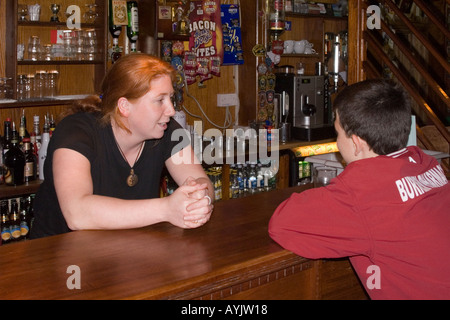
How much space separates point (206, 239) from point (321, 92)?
3726 millimetres

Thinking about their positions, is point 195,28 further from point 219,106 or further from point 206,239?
point 206,239

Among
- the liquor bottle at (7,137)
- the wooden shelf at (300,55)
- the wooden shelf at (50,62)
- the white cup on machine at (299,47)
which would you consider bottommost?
the liquor bottle at (7,137)

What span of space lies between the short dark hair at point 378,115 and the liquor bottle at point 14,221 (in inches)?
100.0

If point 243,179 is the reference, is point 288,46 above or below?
above

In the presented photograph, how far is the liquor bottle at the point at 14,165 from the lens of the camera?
11.4 ft

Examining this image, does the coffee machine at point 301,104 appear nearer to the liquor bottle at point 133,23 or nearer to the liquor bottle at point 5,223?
the liquor bottle at point 133,23

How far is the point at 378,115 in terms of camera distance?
1.78 metres

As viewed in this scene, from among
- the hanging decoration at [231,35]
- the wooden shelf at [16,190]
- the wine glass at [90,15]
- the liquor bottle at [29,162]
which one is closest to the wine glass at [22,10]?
the wine glass at [90,15]

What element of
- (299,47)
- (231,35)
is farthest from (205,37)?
(299,47)

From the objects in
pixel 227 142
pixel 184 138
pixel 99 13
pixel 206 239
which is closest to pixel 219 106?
pixel 227 142

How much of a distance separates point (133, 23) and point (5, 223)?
170 centimetres

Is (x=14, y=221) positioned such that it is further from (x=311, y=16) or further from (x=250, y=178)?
(x=311, y=16)
